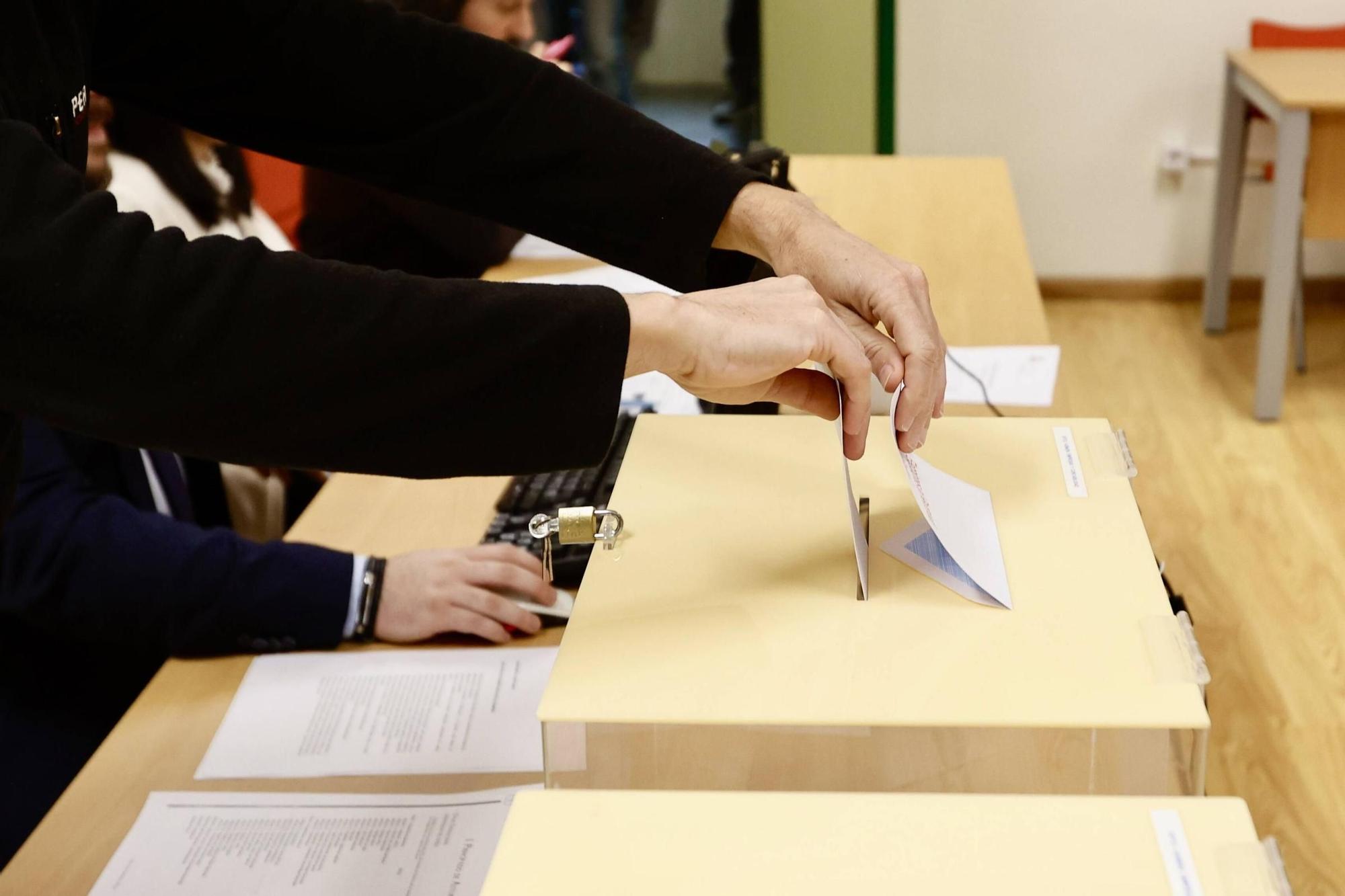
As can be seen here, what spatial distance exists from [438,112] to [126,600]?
0.52 meters

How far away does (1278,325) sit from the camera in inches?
123

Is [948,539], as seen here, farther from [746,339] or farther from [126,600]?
[126,600]

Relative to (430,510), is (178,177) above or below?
Result: above

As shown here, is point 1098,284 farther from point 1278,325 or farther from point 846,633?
point 846,633

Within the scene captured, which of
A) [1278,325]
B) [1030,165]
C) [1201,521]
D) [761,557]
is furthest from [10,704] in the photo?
[1030,165]

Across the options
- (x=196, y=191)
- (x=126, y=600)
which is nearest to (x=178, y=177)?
(x=196, y=191)

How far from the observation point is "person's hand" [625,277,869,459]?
0.65m

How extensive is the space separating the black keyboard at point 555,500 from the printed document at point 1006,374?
367 mm

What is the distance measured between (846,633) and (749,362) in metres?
0.15

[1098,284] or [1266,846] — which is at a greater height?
[1266,846]

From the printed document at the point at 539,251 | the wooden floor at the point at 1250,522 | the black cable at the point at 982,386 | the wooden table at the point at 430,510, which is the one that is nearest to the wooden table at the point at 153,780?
→ the wooden table at the point at 430,510

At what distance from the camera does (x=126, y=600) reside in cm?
113

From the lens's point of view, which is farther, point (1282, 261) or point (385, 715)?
point (1282, 261)

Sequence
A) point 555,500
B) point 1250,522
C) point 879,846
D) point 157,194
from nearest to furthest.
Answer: point 879,846 → point 555,500 → point 157,194 → point 1250,522
